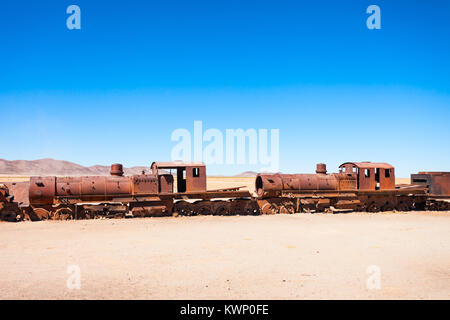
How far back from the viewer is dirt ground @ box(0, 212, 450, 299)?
326 inches

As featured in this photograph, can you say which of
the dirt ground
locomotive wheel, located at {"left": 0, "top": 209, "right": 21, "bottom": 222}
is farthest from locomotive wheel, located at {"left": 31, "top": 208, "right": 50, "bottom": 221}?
the dirt ground

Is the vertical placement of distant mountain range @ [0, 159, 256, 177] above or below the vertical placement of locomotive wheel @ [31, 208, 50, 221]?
above

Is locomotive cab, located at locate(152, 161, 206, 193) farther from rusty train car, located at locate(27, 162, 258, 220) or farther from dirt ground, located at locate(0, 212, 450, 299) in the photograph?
dirt ground, located at locate(0, 212, 450, 299)

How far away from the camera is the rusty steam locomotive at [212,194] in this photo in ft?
67.1

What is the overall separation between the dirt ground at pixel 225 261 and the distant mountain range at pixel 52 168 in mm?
147481

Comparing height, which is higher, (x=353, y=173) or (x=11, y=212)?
(x=353, y=173)

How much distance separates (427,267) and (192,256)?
686 cm

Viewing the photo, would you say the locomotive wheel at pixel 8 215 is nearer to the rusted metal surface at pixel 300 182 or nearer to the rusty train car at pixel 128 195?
the rusty train car at pixel 128 195

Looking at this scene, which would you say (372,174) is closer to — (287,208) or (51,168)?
(287,208)

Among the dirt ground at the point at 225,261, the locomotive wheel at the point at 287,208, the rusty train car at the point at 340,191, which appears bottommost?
the dirt ground at the point at 225,261

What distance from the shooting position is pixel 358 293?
8109mm

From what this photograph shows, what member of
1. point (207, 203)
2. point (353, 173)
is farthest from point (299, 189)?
point (207, 203)

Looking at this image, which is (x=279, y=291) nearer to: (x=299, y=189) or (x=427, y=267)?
(x=427, y=267)

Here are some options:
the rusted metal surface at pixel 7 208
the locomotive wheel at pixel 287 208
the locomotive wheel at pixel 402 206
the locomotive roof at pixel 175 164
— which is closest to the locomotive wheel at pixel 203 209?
the locomotive roof at pixel 175 164
